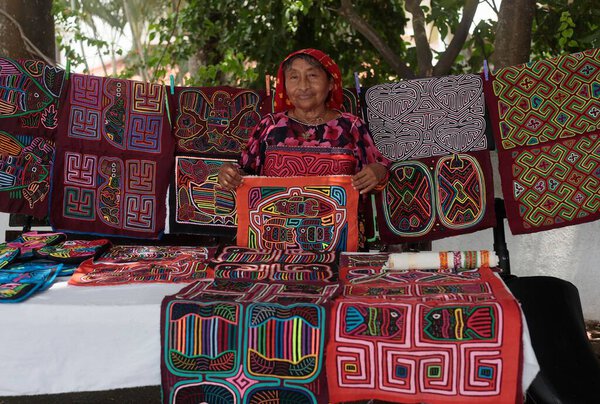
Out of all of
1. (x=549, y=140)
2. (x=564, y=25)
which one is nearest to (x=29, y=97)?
(x=549, y=140)

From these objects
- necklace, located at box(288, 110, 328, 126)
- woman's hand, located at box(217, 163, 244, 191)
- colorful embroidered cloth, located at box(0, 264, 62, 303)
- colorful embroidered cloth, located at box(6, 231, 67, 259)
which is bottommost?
colorful embroidered cloth, located at box(0, 264, 62, 303)

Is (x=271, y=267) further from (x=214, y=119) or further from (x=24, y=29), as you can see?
(x=24, y=29)

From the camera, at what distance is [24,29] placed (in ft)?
15.8

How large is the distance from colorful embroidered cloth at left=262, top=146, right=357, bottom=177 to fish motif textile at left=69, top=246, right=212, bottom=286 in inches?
22.0

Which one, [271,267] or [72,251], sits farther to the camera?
[72,251]

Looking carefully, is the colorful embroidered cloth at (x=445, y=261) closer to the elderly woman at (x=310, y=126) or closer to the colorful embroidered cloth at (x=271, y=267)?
the colorful embroidered cloth at (x=271, y=267)

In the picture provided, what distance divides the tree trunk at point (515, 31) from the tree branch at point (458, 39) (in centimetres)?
23

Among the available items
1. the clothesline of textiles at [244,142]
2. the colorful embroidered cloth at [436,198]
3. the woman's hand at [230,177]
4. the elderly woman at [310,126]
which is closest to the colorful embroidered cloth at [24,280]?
the woman's hand at [230,177]

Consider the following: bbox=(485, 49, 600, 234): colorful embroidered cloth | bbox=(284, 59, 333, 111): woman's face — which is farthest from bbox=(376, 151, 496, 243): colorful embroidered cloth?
bbox=(284, 59, 333, 111): woman's face

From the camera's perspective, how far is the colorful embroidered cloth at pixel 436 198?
3.64m

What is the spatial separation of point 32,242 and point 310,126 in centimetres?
138

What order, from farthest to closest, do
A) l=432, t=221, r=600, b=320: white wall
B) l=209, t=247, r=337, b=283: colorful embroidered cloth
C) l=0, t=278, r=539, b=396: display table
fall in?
1. l=432, t=221, r=600, b=320: white wall
2. l=209, t=247, r=337, b=283: colorful embroidered cloth
3. l=0, t=278, r=539, b=396: display table

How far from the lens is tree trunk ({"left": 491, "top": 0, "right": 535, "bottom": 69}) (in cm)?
446

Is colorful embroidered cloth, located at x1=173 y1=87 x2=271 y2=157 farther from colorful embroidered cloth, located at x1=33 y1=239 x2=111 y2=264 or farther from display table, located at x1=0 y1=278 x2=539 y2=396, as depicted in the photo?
display table, located at x1=0 y1=278 x2=539 y2=396
